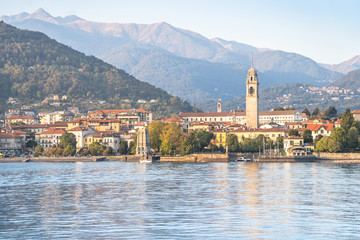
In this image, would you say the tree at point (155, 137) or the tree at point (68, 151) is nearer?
the tree at point (155, 137)

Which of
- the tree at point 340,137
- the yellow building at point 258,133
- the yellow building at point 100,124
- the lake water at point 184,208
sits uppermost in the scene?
the yellow building at point 100,124

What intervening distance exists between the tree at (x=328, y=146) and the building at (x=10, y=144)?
181 ft

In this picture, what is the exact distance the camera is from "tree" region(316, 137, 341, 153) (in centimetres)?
8344

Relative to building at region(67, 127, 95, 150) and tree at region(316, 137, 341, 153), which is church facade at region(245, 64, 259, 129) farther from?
tree at region(316, 137, 341, 153)

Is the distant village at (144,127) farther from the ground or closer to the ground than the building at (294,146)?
farther from the ground

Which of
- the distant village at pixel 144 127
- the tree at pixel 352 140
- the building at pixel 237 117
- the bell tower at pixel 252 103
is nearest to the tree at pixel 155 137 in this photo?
the distant village at pixel 144 127

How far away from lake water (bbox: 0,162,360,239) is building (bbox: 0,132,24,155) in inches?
2534

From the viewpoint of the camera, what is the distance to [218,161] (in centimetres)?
8856

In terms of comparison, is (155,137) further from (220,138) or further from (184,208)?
(184,208)

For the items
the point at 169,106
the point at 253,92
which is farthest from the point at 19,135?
the point at 169,106

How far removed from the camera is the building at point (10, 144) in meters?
116

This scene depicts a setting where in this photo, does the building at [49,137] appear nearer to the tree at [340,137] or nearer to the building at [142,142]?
the building at [142,142]

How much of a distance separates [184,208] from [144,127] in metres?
69.0

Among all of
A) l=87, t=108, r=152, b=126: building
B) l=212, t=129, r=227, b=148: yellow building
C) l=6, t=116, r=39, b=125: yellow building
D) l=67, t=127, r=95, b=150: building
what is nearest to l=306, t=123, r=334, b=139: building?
l=212, t=129, r=227, b=148: yellow building
